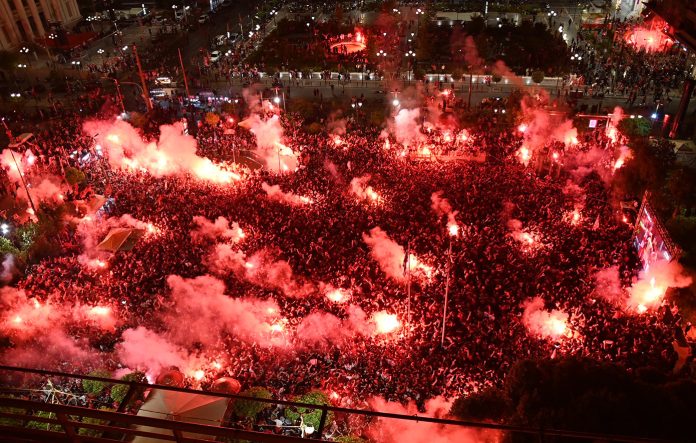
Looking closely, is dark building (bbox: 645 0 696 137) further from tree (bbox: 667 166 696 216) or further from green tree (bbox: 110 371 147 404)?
green tree (bbox: 110 371 147 404)

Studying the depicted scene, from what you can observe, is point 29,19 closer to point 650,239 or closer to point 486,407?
point 650,239

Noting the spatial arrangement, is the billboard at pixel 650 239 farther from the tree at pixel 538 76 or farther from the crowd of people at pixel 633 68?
the tree at pixel 538 76

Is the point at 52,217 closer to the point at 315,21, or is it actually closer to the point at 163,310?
the point at 163,310

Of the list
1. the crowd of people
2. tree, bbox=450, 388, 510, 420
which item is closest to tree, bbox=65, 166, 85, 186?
tree, bbox=450, 388, 510, 420

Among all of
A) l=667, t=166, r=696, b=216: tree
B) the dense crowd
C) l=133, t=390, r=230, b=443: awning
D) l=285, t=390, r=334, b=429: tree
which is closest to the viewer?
l=133, t=390, r=230, b=443: awning

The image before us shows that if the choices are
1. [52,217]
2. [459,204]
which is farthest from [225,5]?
[459,204]
